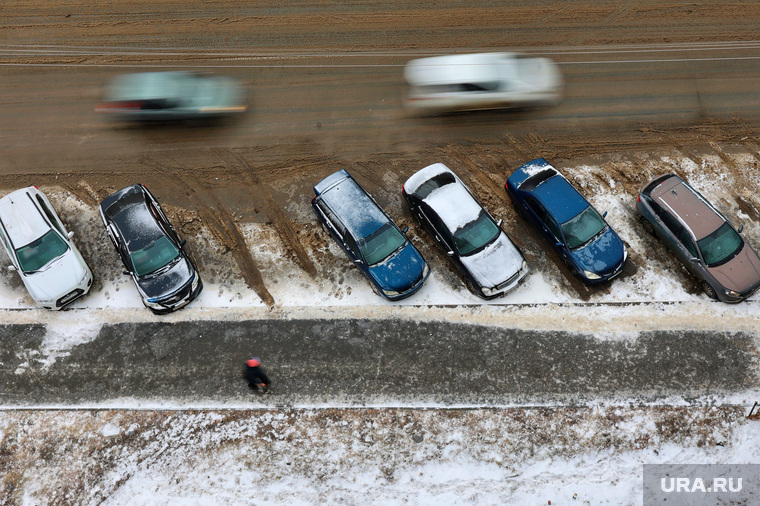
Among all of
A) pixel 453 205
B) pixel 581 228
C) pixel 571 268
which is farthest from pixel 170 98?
pixel 571 268

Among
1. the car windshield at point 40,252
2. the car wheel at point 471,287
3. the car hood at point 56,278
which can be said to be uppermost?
the car windshield at point 40,252

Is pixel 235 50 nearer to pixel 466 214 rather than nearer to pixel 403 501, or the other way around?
pixel 466 214

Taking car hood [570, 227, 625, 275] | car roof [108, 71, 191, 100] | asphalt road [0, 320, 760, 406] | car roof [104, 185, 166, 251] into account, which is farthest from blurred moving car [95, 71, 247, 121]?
car hood [570, 227, 625, 275]

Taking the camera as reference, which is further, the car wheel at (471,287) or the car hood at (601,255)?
the car wheel at (471,287)

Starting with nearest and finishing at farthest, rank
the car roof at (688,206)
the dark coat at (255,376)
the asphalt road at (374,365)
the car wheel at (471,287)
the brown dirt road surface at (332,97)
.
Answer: the dark coat at (255,376)
the asphalt road at (374,365)
the car roof at (688,206)
the car wheel at (471,287)
the brown dirt road surface at (332,97)

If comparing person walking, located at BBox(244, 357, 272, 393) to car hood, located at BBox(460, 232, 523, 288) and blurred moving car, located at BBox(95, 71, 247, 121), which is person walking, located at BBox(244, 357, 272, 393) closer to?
car hood, located at BBox(460, 232, 523, 288)

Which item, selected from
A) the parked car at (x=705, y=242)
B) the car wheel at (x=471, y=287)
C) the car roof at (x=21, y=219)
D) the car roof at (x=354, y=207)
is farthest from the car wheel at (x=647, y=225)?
the car roof at (x=21, y=219)

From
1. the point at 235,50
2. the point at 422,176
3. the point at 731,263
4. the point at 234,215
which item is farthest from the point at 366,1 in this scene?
the point at 731,263

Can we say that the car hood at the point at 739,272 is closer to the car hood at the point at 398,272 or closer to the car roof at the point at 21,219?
the car hood at the point at 398,272
